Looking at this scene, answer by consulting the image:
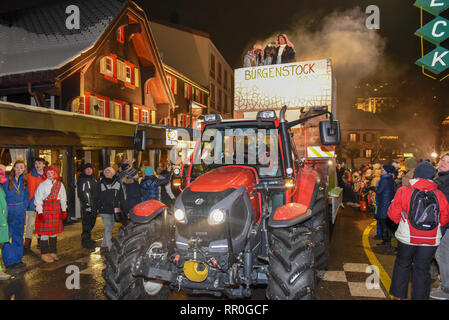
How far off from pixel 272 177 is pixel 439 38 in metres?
3.94

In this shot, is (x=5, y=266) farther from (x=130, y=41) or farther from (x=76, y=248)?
(x=130, y=41)

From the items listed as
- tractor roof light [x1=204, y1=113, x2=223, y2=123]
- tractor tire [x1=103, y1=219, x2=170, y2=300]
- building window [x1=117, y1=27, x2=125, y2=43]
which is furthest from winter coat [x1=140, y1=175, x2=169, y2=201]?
building window [x1=117, y1=27, x2=125, y2=43]

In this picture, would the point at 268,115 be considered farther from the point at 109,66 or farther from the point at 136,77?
the point at 136,77

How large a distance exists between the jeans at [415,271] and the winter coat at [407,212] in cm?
10

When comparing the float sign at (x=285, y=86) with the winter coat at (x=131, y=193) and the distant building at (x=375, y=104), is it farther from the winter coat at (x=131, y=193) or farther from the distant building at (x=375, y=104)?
the distant building at (x=375, y=104)

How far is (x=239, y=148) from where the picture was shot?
512 cm

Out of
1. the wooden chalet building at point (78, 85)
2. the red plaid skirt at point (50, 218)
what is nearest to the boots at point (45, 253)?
the red plaid skirt at point (50, 218)

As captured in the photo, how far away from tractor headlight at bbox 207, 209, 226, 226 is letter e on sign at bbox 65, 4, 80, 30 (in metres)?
14.2

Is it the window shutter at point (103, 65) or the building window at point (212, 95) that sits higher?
the building window at point (212, 95)

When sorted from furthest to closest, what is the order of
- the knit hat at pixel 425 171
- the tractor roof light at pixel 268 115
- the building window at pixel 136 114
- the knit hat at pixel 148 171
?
the building window at pixel 136 114 → the knit hat at pixel 148 171 → the tractor roof light at pixel 268 115 → the knit hat at pixel 425 171

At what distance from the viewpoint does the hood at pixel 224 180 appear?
13.2 feet

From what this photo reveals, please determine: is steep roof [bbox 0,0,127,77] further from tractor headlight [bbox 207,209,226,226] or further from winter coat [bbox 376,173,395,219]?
winter coat [bbox 376,173,395,219]

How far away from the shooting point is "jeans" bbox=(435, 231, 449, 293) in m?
4.95

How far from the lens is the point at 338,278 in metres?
5.63
